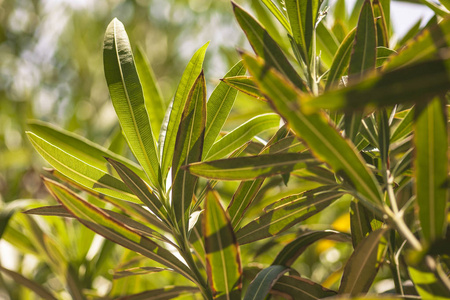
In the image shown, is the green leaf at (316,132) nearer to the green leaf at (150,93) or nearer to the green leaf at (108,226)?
the green leaf at (108,226)

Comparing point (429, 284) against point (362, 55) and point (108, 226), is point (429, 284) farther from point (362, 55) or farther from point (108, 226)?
point (108, 226)

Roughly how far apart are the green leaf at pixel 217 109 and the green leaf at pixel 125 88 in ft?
0.27

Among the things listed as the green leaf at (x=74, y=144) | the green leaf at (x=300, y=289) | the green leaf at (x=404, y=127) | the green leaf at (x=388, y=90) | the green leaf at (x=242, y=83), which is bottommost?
the green leaf at (x=300, y=289)

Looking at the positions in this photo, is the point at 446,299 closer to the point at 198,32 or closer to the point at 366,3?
the point at 366,3

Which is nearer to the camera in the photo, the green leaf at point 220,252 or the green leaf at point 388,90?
the green leaf at point 388,90

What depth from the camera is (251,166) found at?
1.37ft

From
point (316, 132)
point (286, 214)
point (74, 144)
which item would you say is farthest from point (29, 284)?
point (316, 132)

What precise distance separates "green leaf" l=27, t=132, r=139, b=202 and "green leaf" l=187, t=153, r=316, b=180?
0.52 ft

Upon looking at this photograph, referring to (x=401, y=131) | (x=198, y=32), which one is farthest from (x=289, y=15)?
(x=198, y=32)

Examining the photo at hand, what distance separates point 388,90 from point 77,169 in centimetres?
40

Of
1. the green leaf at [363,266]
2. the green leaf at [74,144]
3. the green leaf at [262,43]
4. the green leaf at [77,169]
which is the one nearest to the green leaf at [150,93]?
the green leaf at [74,144]

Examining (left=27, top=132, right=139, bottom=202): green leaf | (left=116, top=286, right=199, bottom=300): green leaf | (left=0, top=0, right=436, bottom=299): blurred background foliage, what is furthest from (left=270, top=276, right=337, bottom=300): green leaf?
(left=0, top=0, right=436, bottom=299): blurred background foliage

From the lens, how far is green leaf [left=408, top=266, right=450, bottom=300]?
0.34 m

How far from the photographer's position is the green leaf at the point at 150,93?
71cm
